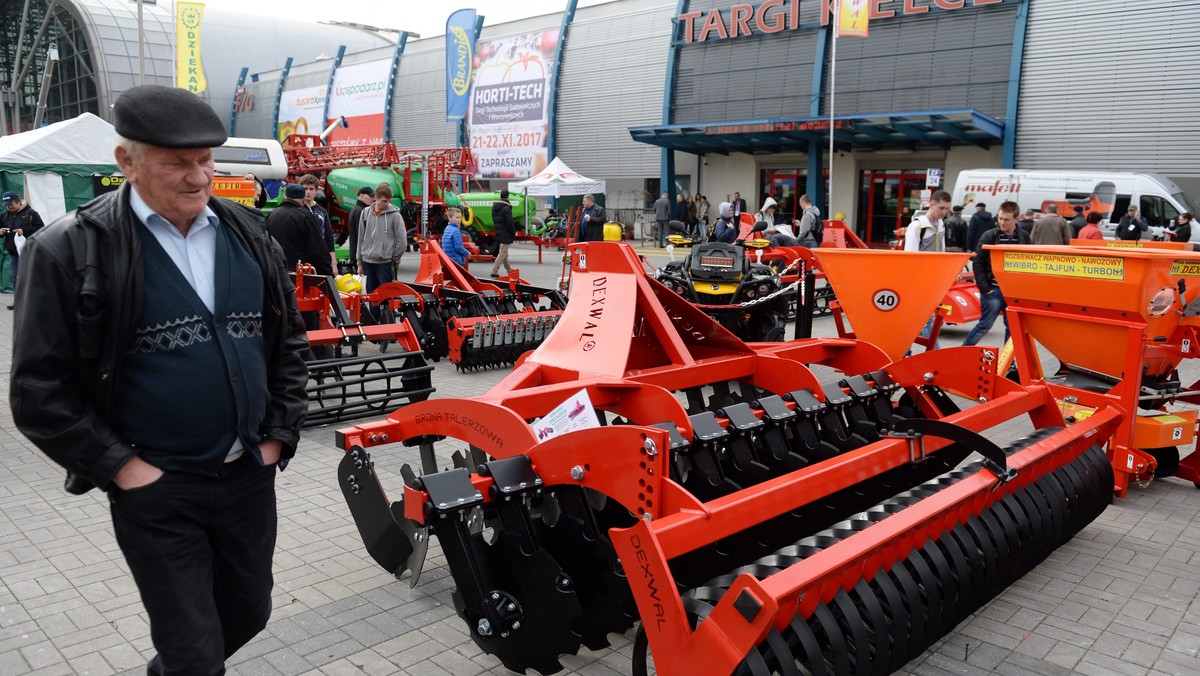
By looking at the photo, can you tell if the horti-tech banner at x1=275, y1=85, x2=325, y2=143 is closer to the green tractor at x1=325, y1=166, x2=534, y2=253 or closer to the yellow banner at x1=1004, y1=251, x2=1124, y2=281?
the green tractor at x1=325, y1=166, x2=534, y2=253

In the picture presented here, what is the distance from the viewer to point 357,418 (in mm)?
6461

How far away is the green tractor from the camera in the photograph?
19188 millimetres

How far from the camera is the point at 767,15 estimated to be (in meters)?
23.8

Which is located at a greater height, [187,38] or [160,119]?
[187,38]

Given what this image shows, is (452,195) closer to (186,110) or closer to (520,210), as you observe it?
(520,210)

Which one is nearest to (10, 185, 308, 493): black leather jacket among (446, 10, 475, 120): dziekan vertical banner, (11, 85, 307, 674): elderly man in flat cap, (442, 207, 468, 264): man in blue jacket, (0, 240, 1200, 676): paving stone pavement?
(11, 85, 307, 674): elderly man in flat cap

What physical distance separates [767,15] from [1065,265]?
21.0 metres

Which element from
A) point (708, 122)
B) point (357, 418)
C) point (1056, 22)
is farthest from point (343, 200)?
point (1056, 22)

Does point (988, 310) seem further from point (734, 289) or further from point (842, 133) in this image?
point (842, 133)

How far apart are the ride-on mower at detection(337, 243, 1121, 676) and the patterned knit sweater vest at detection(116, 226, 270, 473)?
0.92 metres

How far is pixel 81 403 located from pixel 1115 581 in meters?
4.09

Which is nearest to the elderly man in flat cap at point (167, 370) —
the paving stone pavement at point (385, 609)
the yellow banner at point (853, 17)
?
the paving stone pavement at point (385, 609)

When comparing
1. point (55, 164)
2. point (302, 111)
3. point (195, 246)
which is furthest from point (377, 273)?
point (302, 111)

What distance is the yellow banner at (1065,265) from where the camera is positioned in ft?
15.0
